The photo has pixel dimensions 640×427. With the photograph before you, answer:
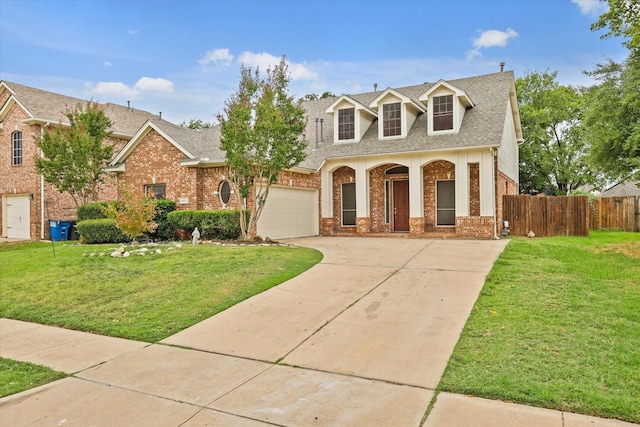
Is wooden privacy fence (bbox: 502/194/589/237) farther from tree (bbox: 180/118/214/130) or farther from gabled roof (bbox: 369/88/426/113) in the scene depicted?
tree (bbox: 180/118/214/130)

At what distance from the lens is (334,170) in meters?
18.9

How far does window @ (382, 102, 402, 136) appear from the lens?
18234 mm

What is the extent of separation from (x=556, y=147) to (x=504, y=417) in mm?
31984

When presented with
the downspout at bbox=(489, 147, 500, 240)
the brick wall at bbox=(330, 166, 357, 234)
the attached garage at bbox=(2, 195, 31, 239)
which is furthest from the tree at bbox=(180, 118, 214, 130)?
the downspout at bbox=(489, 147, 500, 240)

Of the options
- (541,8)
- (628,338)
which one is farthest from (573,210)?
(628,338)

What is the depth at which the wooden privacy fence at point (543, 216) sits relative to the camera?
1683 cm

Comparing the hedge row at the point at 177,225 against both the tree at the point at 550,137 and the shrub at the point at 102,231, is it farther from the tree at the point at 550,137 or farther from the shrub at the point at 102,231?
the tree at the point at 550,137

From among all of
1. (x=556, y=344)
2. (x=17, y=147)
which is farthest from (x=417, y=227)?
(x=17, y=147)

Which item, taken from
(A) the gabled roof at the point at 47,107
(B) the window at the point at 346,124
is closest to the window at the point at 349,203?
(B) the window at the point at 346,124

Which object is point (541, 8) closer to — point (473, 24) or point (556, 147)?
point (473, 24)

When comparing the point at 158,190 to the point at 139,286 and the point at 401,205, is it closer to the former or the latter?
the point at 139,286

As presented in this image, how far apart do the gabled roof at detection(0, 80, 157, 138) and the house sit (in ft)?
15.4

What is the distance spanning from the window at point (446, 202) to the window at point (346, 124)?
4.52 meters

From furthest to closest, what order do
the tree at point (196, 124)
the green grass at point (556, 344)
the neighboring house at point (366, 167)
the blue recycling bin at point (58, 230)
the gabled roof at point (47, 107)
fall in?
1. the tree at point (196, 124)
2. the gabled roof at point (47, 107)
3. the blue recycling bin at point (58, 230)
4. the neighboring house at point (366, 167)
5. the green grass at point (556, 344)
